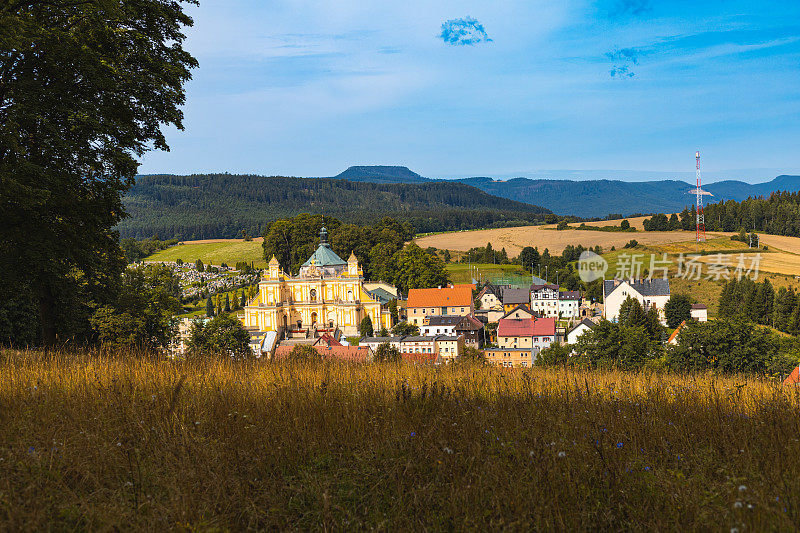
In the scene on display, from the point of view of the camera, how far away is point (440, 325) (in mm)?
64938

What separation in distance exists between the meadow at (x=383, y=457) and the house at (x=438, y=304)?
64847 millimetres

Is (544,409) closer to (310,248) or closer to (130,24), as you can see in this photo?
(130,24)

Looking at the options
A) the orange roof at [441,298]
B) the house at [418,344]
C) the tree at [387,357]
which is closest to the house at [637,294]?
the orange roof at [441,298]

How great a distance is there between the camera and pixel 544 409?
18.1 feet

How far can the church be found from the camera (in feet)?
223

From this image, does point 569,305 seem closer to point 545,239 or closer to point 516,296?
point 516,296

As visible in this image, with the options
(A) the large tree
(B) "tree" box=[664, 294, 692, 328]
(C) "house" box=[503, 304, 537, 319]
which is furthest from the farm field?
(A) the large tree

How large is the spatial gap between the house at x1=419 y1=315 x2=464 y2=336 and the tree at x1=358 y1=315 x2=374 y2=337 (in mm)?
6208

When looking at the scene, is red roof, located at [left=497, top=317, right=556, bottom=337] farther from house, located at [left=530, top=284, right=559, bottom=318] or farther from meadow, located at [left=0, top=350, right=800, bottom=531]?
meadow, located at [left=0, top=350, right=800, bottom=531]

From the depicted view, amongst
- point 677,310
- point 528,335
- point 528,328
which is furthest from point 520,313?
point 677,310

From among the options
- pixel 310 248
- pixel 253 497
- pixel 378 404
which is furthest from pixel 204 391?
pixel 310 248

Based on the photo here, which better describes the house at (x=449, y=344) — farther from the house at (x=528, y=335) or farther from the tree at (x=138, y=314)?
the tree at (x=138, y=314)

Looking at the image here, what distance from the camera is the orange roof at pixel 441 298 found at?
235ft

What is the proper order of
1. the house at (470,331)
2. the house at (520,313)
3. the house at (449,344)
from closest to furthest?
the house at (449,344)
the house at (470,331)
the house at (520,313)
